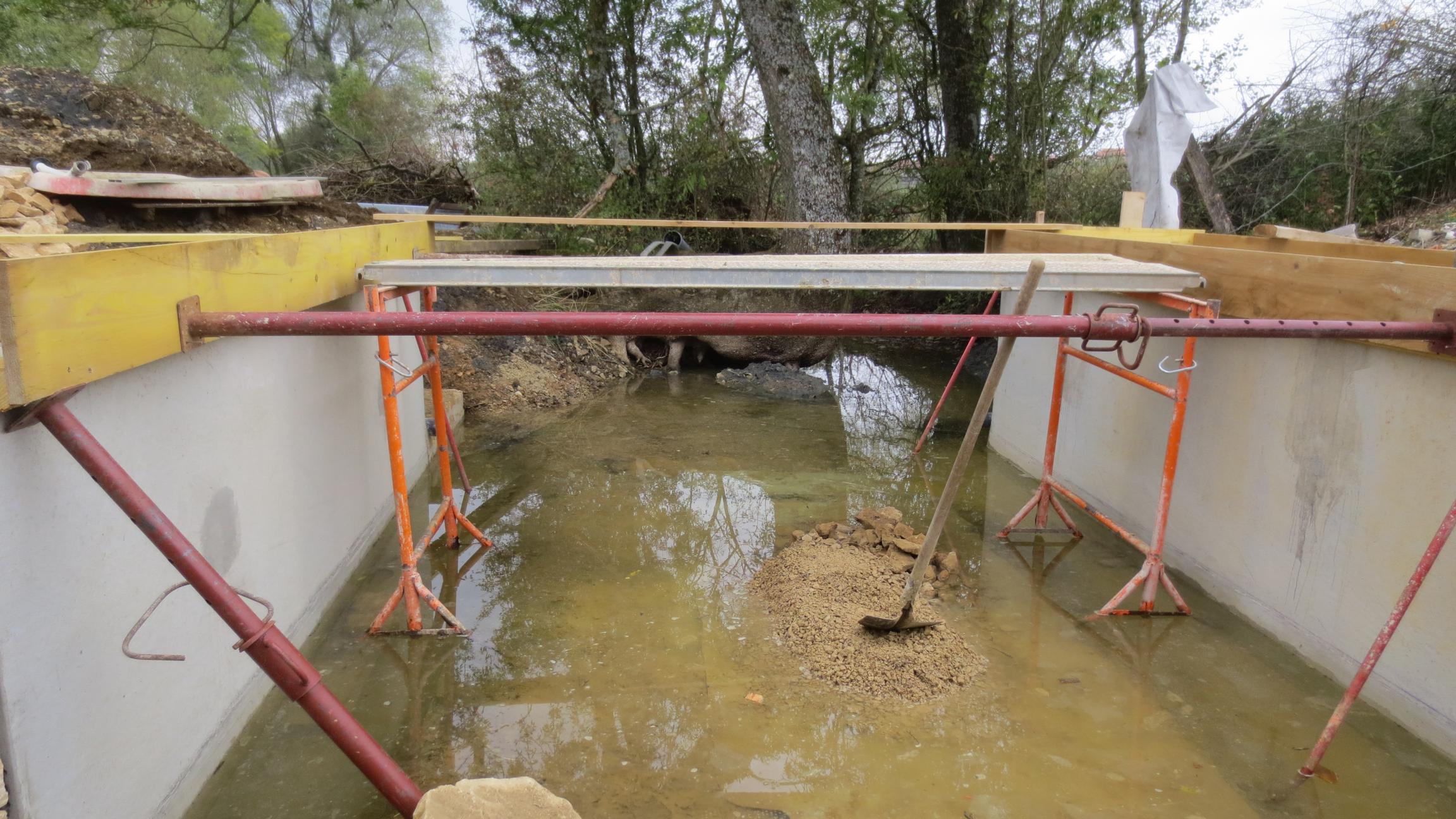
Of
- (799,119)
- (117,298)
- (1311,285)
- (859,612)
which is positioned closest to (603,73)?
(799,119)

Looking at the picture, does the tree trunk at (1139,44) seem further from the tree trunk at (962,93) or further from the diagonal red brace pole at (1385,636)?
the diagonal red brace pole at (1385,636)

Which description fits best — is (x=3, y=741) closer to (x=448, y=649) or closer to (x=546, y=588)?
(x=448, y=649)

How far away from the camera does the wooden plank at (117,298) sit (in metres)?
1.75

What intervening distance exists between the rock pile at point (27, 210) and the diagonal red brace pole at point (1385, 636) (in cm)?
471

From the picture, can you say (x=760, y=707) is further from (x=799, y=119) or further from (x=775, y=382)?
(x=799, y=119)

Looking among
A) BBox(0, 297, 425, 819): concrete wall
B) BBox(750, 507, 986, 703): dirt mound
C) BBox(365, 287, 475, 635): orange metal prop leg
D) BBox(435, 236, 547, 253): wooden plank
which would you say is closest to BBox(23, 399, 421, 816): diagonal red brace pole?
BBox(0, 297, 425, 819): concrete wall

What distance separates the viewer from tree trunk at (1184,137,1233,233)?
9.08 m

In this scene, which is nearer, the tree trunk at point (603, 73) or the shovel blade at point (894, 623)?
the shovel blade at point (894, 623)

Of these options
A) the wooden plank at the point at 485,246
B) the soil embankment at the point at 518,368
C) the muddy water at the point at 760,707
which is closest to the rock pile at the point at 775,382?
the soil embankment at the point at 518,368

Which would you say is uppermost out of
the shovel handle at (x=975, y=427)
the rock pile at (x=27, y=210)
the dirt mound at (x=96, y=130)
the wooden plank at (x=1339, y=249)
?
the dirt mound at (x=96, y=130)

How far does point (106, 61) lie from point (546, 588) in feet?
82.3

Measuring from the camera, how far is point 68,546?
2.01 metres

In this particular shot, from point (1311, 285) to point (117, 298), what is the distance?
442 cm

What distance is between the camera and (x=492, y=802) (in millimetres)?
2039
